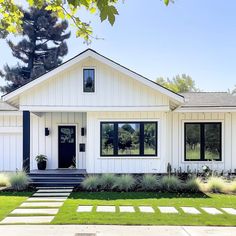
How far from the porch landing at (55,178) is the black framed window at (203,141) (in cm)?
551

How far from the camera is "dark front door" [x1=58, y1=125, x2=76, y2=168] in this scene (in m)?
18.5

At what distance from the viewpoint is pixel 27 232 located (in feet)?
25.4

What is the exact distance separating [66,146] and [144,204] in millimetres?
8272

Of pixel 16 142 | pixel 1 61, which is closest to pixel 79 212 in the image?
pixel 16 142

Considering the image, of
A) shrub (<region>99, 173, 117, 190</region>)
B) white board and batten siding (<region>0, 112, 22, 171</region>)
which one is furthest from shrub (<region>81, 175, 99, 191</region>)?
white board and batten siding (<region>0, 112, 22, 171</region>)

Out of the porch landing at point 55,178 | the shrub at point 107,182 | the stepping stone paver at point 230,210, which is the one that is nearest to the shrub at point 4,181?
the porch landing at point 55,178

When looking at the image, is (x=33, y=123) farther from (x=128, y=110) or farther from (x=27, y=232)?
(x=27, y=232)

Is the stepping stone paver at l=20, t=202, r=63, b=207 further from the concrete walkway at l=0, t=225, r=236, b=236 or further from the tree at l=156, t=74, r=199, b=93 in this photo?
the tree at l=156, t=74, r=199, b=93

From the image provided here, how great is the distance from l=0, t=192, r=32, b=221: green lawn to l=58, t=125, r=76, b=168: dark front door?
5186mm

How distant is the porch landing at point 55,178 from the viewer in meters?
15.1

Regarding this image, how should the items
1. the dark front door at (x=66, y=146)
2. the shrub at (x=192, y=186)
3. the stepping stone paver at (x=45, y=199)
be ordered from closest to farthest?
1. the stepping stone paver at (x=45, y=199)
2. the shrub at (x=192, y=186)
3. the dark front door at (x=66, y=146)

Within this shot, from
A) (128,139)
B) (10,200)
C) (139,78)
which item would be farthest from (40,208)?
(139,78)

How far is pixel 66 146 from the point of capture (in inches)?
728

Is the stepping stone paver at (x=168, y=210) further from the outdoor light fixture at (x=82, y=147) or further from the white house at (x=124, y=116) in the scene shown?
the outdoor light fixture at (x=82, y=147)
